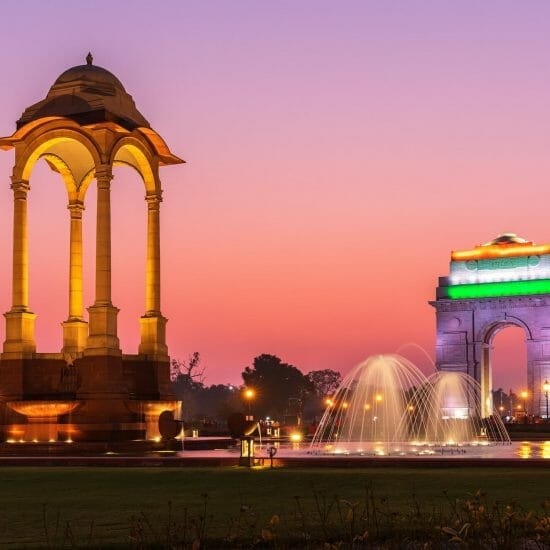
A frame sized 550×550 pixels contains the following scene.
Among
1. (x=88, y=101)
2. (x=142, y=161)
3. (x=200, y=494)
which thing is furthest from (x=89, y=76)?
(x=200, y=494)

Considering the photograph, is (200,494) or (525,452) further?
(525,452)

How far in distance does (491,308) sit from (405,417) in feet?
146

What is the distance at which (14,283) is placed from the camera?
39.6 m

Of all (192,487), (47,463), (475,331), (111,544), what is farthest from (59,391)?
(475,331)

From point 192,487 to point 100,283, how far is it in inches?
754

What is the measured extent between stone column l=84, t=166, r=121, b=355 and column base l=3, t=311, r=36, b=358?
2519 millimetres

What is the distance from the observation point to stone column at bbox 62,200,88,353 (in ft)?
137

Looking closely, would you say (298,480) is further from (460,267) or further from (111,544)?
(460,267)

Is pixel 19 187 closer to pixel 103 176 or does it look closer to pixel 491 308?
pixel 103 176

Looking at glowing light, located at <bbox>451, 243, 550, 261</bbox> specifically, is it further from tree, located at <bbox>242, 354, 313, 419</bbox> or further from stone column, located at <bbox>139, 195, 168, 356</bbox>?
tree, located at <bbox>242, 354, 313, 419</bbox>

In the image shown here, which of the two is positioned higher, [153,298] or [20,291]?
[20,291]

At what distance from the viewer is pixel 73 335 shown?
4172 cm

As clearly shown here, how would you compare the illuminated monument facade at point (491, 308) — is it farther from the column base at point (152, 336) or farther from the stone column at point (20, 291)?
the stone column at point (20, 291)

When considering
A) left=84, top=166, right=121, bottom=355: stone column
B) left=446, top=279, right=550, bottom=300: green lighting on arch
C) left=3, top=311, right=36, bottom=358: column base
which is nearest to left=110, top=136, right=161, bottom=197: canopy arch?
left=84, top=166, right=121, bottom=355: stone column
